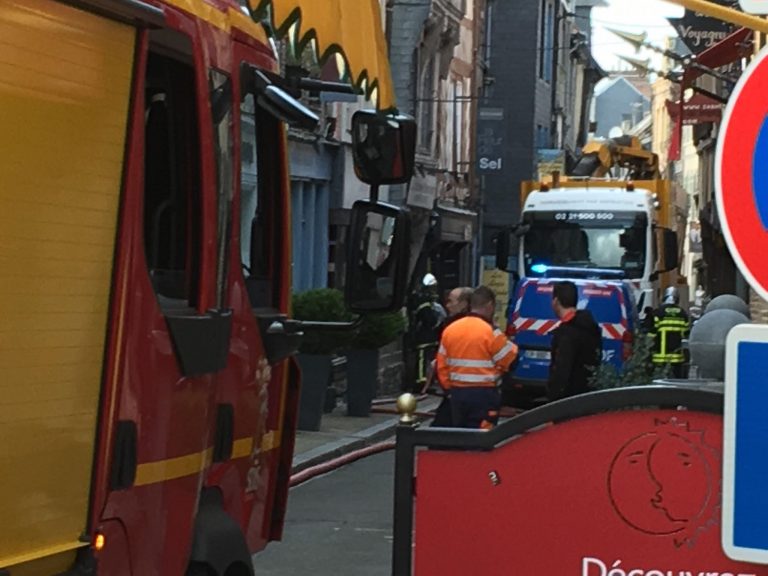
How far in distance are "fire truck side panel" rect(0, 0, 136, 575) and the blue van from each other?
18571 mm

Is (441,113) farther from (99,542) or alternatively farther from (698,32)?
(99,542)

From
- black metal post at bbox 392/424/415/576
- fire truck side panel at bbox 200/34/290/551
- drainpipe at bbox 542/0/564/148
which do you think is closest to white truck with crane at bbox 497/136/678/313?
fire truck side panel at bbox 200/34/290/551

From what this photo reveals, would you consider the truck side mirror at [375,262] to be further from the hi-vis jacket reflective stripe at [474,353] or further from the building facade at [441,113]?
the building facade at [441,113]

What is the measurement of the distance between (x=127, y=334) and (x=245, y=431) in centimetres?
127

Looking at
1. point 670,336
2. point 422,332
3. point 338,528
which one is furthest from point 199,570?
point 422,332

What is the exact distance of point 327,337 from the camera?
18375 mm

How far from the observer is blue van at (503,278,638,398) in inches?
895

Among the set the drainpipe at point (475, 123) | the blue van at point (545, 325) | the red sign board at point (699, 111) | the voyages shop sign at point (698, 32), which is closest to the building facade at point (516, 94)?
the drainpipe at point (475, 123)

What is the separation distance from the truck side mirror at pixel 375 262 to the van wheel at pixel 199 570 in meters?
1.12

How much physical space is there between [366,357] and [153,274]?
15747 mm

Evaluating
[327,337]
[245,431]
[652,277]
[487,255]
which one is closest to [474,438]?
[245,431]

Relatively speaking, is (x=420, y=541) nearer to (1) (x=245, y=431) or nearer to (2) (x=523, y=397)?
(1) (x=245, y=431)

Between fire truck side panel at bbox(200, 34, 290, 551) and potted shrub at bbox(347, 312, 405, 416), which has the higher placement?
fire truck side panel at bbox(200, 34, 290, 551)

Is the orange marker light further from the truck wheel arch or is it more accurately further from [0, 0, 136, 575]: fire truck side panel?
the truck wheel arch
